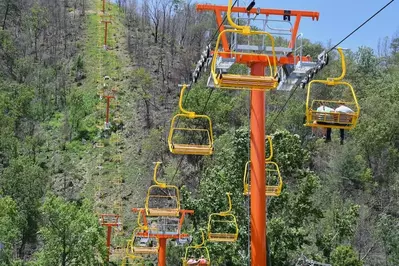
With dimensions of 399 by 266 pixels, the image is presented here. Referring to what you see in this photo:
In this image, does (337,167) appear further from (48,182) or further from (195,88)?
(48,182)

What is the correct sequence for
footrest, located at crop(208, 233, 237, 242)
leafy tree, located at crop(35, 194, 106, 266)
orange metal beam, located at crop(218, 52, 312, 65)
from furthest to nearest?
leafy tree, located at crop(35, 194, 106, 266) < footrest, located at crop(208, 233, 237, 242) < orange metal beam, located at crop(218, 52, 312, 65)

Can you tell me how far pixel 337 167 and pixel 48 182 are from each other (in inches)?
749

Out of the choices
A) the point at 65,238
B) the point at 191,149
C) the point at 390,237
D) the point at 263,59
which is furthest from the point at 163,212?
the point at 390,237

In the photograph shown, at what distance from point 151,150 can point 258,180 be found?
28.3m

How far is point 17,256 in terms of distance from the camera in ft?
98.2

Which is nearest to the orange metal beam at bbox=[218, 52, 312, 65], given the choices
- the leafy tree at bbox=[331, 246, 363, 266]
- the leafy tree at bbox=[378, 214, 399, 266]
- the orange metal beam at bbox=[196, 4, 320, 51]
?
the orange metal beam at bbox=[196, 4, 320, 51]

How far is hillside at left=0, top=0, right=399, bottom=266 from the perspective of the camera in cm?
2223

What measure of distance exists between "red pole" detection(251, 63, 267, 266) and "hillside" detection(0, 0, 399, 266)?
1.35 meters

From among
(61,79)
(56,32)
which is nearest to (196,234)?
(61,79)

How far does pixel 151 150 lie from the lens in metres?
38.2

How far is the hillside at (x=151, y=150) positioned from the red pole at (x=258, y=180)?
4.42 ft

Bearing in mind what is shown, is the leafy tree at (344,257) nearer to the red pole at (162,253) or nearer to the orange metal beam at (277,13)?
the red pole at (162,253)

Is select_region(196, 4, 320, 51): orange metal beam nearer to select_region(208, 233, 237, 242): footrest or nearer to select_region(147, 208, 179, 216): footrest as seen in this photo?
select_region(208, 233, 237, 242): footrest

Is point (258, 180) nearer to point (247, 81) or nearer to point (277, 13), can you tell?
point (277, 13)
